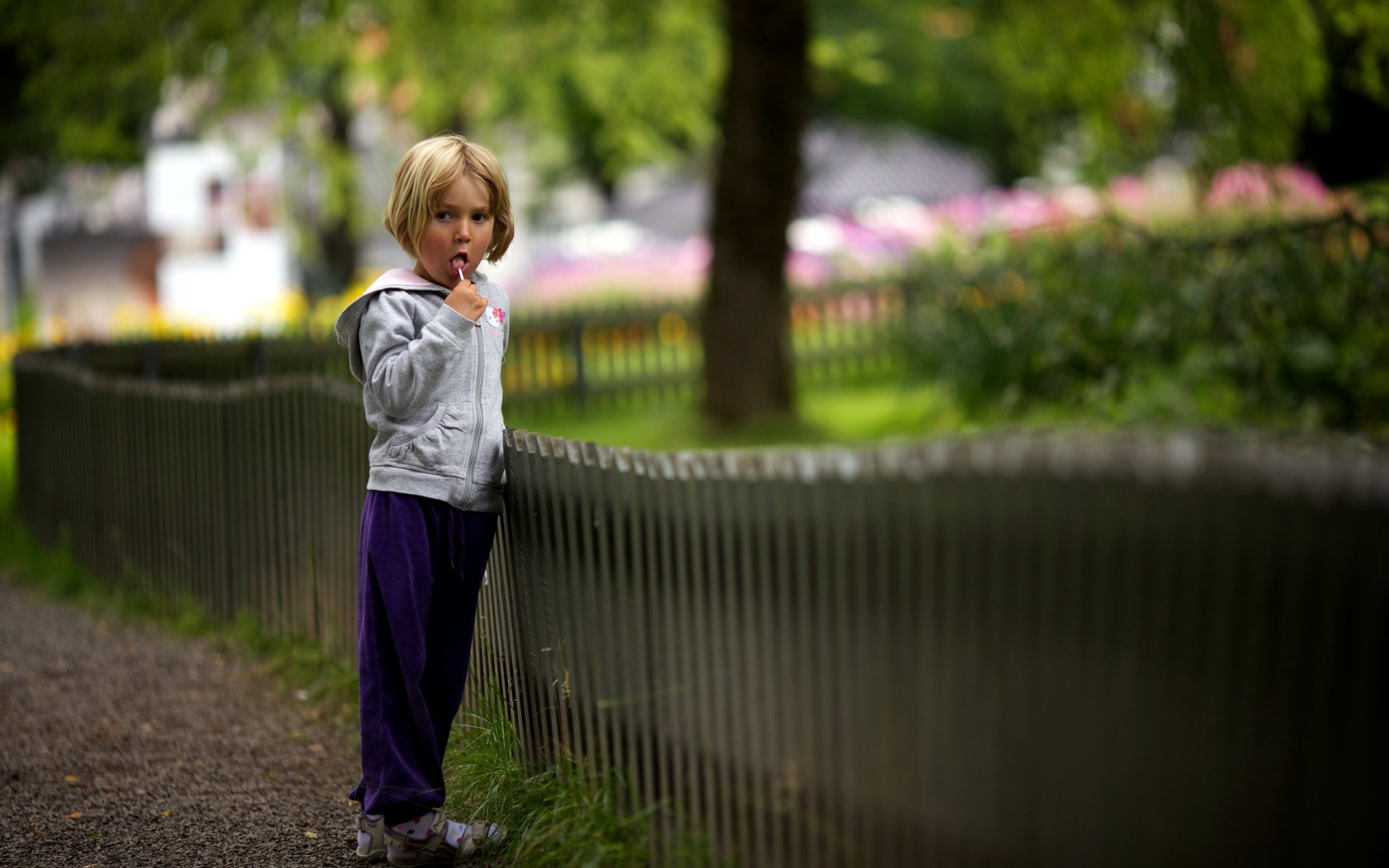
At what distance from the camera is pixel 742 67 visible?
10.7 m

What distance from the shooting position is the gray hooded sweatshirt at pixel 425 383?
3.17 meters

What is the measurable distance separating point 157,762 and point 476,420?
199 centimetres

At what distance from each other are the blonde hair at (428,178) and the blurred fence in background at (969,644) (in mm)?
586

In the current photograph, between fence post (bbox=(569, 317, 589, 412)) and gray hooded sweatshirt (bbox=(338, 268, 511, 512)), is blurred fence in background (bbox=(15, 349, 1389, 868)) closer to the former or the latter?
gray hooded sweatshirt (bbox=(338, 268, 511, 512))

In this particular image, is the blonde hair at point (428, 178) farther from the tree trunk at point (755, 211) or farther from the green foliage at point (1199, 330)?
the tree trunk at point (755, 211)

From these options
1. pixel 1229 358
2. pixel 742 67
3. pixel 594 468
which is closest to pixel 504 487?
pixel 594 468

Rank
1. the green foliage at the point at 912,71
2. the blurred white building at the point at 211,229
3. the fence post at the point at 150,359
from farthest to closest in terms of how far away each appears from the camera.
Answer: the blurred white building at the point at 211,229, the green foliage at the point at 912,71, the fence post at the point at 150,359

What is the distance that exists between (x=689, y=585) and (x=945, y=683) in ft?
2.41

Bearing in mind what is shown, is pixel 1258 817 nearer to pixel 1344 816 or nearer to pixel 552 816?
pixel 1344 816

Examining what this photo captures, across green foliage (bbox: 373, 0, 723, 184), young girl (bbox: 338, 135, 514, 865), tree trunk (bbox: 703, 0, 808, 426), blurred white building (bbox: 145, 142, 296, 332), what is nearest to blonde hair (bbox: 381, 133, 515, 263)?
young girl (bbox: 338, 135, 514, 865)

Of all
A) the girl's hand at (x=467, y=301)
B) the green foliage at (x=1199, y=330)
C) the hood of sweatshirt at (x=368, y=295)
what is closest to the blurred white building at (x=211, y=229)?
the green foliage at (x=1199, y=330)

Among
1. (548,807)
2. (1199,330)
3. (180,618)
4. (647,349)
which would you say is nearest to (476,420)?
(548,807)

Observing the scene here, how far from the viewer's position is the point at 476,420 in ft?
11.0

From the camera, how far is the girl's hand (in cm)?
318
